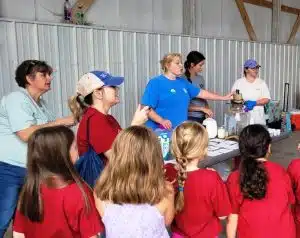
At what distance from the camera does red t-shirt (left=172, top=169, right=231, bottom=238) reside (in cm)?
158

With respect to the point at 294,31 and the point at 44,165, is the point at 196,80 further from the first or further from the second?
the point at 294,31

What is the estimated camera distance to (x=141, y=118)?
1916 mm

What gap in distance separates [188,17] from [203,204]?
4676 millimetres

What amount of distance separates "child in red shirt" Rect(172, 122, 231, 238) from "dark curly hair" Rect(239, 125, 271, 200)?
0.38 feet

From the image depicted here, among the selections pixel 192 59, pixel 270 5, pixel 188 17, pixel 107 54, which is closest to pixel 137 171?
pixel 192 59

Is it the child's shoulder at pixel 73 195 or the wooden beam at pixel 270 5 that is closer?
the child's shoulder at pixel 73 195

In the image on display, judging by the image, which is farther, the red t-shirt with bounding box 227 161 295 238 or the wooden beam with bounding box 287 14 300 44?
the wooden beam with bounding box 287 14 300 44

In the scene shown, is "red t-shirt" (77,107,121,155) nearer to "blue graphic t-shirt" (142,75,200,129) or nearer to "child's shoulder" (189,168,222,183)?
"child's shoulder" (189,168,222,183)

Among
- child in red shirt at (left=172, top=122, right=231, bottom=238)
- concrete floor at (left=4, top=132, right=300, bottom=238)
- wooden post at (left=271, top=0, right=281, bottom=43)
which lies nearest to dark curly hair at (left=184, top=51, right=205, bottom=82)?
concrete floor at (left=4, top=132, right=300, bottom=238)

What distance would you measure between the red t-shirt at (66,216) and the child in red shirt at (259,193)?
0.65 metres

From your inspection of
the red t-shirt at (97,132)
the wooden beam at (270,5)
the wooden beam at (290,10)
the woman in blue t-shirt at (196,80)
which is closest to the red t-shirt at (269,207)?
the red t-shirt at (97,132)

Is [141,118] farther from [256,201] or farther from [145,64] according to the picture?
[145,64]

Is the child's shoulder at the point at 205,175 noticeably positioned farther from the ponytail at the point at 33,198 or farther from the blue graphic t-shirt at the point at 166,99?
the blue graphic t-shirt at the point at 166,99

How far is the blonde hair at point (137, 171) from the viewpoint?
53.5 inches
